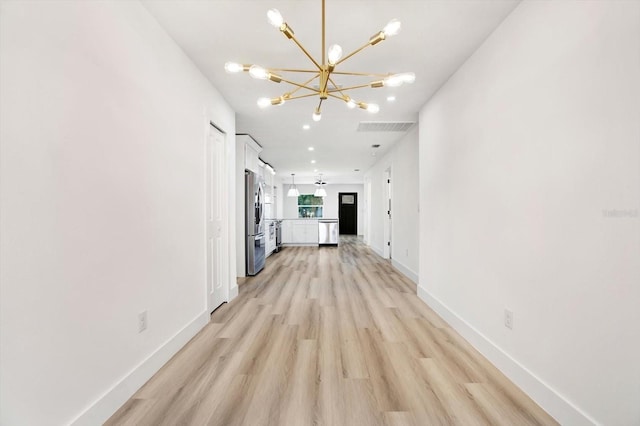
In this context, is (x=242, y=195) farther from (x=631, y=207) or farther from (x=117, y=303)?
(x=631, y=207)

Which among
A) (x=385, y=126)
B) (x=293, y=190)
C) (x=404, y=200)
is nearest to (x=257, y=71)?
(x=385, y=126)

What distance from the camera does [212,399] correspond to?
65.1 inches

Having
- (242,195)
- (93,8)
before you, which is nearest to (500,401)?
(93,8)

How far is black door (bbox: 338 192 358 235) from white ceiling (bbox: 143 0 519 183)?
28.6 feet

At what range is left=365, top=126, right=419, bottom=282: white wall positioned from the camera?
14.8 ft

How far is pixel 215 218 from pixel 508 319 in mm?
3004

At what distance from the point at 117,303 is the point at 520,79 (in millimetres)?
2976

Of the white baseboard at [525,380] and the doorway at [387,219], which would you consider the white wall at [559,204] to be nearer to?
the white baseboard at [525,380]

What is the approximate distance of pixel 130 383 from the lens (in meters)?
1.67

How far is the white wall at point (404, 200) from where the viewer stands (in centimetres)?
450

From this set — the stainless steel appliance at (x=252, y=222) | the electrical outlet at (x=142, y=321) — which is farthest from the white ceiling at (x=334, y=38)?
the electrical outlet at (x=142, y=321)

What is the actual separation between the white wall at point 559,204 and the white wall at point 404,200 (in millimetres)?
1970

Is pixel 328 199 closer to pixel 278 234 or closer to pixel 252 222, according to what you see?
pixel 278 234

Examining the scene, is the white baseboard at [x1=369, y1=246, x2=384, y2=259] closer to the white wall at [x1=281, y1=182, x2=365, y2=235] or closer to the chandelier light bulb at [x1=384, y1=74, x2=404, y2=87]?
the white wall at [x1=281, y1=182, x2=365, y2=235]
